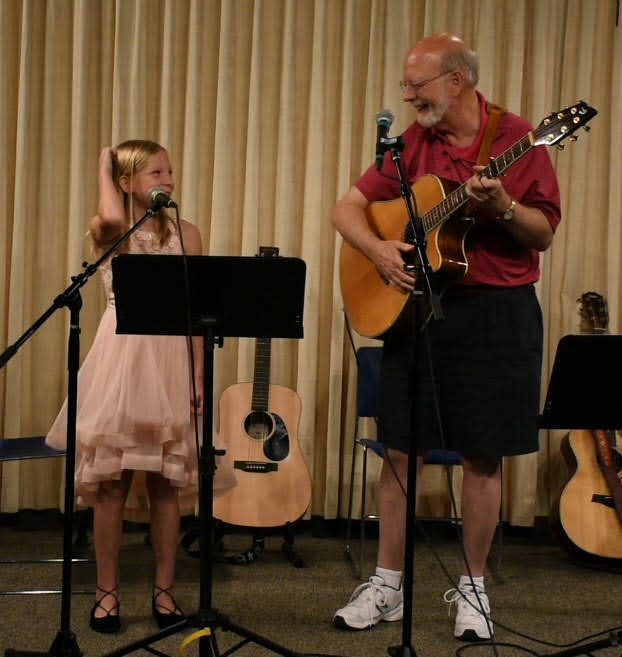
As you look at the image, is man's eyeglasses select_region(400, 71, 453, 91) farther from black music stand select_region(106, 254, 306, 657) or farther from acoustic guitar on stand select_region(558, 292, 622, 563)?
acoustic guitar on stand select_region(558, 292, 622, 563)

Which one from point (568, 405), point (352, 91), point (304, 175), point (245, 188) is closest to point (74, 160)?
Answer: point (245, 188)

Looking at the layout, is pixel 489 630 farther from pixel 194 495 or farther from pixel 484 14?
pixel 484 14

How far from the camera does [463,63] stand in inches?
111

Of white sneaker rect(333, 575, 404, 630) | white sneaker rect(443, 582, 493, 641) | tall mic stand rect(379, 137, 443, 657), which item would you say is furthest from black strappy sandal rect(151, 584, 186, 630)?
white sneaker rect(443, 582, 493, 641)

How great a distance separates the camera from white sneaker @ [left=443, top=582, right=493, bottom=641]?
2.79 meters

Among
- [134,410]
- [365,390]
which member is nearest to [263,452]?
[365,390]

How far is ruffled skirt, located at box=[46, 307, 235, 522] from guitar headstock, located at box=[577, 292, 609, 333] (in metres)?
2.02

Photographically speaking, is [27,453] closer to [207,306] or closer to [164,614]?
[164,614]

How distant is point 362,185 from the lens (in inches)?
120

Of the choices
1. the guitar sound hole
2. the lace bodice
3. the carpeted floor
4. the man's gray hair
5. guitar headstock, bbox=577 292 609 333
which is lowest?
the carpeted floor

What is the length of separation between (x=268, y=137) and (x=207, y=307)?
7.25ft

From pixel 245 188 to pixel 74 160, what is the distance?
85 centimetres

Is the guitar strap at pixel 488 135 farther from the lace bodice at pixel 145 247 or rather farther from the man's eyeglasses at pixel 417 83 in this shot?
the lace bodice at pixel 145 247

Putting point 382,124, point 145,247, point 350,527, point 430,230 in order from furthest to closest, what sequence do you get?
1. point 350,527
2. point 145,247
3. point 430,230
4. point 382,124
